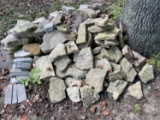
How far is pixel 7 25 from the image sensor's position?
15.7ft

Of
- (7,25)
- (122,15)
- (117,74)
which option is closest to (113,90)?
(117,74)

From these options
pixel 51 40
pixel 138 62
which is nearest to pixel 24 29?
pixel 51 40

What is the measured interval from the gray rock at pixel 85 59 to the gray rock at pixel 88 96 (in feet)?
1.23

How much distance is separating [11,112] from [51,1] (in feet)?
10.9

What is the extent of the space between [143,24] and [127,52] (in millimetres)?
512

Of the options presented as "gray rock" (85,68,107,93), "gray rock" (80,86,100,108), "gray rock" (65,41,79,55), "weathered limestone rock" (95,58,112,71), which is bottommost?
"gray rock" (80,86,100,108)

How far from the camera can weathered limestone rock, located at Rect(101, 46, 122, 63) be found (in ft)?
11.4

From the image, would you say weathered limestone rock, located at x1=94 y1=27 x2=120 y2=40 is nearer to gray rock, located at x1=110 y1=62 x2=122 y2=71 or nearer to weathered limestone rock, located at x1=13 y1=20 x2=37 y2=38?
gray rock, located at x1=110 y1=62 x2=122 y2=71

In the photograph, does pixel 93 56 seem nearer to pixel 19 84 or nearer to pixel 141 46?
pixel 141 46

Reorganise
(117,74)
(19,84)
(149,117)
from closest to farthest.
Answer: (149,117), (117,74), (19,84)

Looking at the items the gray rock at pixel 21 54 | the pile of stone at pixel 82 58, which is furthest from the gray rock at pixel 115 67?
the gray rock at pixel 21 54

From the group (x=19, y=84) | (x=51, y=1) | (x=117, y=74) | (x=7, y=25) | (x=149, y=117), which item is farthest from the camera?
(x=51, y=1)

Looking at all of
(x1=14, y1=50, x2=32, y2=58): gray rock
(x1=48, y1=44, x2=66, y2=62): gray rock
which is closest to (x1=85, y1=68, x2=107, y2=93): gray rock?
(x1=48, y1=44, x2=66, y2=62): gray rock

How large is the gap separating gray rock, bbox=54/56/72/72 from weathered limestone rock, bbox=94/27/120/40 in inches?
23.5
